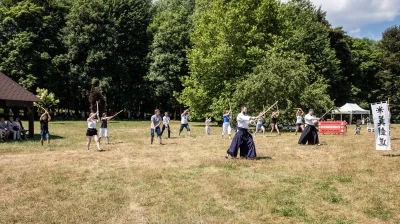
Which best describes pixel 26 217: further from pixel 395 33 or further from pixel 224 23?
pixel 395 33

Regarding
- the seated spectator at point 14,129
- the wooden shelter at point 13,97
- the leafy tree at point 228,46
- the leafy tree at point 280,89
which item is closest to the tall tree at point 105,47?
the leafy tree at point 228,46

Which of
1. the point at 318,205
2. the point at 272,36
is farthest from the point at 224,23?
the point at 318,205

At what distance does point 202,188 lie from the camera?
33.0 ft

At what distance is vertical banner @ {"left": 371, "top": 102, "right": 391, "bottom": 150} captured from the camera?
1484cm

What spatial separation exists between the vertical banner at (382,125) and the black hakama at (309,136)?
179 inches

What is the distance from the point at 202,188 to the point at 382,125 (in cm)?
923

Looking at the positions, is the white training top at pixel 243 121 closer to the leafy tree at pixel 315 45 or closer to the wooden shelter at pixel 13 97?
the wooden shelter at pixel 13 97

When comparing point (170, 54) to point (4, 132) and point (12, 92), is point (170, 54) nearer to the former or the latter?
point (12, 92)

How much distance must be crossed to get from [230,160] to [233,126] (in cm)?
2041

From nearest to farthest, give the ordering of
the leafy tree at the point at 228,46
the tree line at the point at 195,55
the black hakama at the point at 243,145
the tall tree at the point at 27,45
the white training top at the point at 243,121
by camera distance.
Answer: the white training top at the point at 243,121
the black hakama at the point at 243,145
the tree line at the point at 195,55
the leafy tree at the point at 228,46
the tall tree at the point at 27,45

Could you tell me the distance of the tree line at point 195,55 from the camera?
113ft

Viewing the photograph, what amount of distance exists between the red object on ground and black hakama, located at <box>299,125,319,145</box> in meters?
10.2

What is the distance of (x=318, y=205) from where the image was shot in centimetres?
839

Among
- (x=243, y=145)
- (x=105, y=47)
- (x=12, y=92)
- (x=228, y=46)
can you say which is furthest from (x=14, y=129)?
(x=105, y=47)
